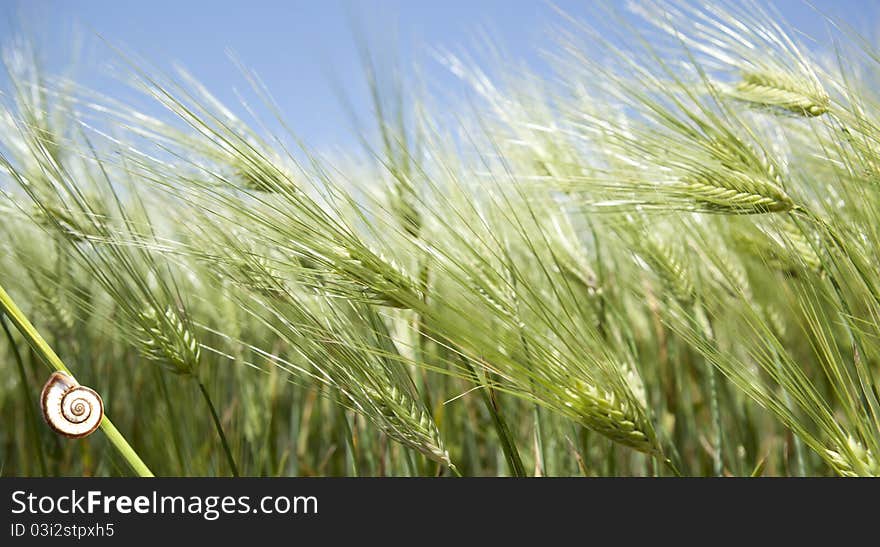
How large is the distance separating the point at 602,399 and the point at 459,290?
145 millimetres

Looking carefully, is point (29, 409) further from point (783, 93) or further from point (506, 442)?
point (783, 93)

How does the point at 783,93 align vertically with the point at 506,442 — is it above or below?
above

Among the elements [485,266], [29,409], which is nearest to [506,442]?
[485,266]

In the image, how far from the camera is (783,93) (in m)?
0.76

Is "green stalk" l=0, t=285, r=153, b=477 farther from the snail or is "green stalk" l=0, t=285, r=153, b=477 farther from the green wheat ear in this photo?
the green wheat ear

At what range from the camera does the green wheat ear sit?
2.27ft

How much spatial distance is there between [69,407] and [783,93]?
2.54 ft

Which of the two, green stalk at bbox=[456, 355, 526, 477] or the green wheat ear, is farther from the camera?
the green wheat ear

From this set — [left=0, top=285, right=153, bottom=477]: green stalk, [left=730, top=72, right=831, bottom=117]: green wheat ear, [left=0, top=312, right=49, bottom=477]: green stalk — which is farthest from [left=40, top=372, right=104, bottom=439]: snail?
[left=730, top=72, right=831, bottom=117]: green wheat ear

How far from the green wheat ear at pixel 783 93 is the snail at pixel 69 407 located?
683 mm

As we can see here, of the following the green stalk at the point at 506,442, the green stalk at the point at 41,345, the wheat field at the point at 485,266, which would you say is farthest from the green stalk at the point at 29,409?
the green stalk at the point at 506,442

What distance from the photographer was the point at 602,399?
1.66 feet

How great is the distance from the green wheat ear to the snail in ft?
2.24
